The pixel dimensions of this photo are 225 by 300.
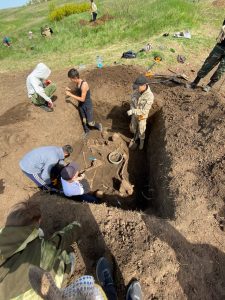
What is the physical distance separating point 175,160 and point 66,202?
240 cm

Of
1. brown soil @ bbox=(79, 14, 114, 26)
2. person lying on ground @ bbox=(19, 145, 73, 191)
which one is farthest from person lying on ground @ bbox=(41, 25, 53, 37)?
person lying on ground @ bbox=(19, 145, 73, 191)

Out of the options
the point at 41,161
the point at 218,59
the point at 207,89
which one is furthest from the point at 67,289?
the point at 218,59

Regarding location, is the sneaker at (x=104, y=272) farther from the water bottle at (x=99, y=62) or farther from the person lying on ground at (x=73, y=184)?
the water bottle at (x=99, y=62)

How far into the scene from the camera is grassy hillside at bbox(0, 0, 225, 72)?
10.4 meters

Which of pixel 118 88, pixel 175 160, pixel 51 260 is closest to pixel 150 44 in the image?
pixel 118 88

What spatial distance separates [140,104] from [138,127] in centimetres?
88

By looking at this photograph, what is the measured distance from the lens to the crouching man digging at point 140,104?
5.87 metres

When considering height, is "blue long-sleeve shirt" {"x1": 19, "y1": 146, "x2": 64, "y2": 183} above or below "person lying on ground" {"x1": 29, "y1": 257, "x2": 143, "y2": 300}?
below

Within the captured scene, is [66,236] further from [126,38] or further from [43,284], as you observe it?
[126,38]

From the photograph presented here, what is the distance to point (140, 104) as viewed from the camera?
6.32 metres

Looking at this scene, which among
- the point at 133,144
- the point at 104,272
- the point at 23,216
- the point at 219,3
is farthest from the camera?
the point at 219,3

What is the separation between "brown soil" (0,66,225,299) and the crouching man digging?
517mm

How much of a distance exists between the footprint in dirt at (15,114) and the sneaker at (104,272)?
5041 mm

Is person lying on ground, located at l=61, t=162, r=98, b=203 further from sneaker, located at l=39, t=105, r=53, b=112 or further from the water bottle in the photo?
the water bottle
